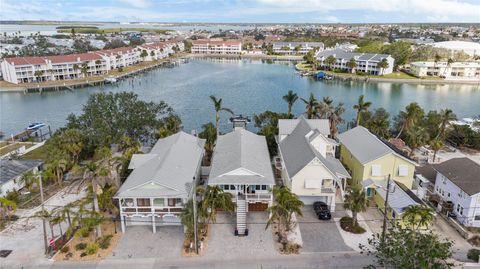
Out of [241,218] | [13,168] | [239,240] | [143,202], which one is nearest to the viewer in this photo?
[239,240]

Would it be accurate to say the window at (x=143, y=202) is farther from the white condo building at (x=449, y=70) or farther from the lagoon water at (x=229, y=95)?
→ the white condo building at (x=449, y=70)

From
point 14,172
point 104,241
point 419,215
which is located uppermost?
point 419,215

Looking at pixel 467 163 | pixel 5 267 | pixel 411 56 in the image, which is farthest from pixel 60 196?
pixel 411 56

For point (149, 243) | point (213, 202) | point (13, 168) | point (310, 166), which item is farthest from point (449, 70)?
point (13, 168)

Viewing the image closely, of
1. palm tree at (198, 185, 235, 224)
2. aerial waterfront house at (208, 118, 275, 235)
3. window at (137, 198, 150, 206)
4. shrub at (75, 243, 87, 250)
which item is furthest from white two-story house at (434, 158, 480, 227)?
shrub at (75, 243, 87, 250)

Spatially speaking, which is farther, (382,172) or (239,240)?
(382,172)

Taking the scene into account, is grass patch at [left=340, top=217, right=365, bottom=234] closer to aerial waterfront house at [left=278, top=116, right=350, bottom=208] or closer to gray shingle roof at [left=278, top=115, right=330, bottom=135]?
aerial waterfront house at [left=278, top=116, right=350, bottom=208]

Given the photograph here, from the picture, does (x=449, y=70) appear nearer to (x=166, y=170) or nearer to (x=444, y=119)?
(x=444, y=119)
